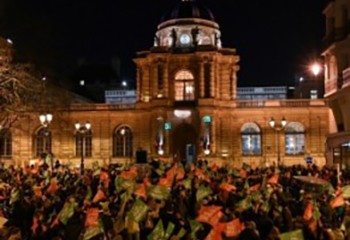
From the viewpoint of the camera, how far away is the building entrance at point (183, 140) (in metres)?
64.4

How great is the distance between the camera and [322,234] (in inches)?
284

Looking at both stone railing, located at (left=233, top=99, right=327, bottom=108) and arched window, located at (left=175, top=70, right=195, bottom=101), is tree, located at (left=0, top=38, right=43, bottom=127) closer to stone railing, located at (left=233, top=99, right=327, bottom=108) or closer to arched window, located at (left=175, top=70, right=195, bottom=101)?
arched window, located at (left=175, top=70, right=195, bottom=101)

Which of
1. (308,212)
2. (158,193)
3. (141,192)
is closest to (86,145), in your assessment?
(141,192)

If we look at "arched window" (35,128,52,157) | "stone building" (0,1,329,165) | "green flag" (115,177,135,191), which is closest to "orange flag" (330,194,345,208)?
"green flag" (115,177,135,191)

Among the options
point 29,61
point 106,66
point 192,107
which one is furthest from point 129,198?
point 106,66

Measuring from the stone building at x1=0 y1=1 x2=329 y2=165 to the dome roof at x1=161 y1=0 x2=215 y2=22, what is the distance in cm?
364

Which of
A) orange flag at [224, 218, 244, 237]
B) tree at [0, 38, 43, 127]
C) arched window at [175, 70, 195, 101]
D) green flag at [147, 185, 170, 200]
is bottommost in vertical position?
orange flag at [224, 218, 244, 237]

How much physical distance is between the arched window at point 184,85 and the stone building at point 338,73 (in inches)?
942

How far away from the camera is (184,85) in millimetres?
65562

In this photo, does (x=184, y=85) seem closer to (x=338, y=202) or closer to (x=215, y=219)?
(x=338, y=202)

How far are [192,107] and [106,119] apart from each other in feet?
27.9

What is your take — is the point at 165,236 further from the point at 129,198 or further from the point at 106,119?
the point at 106,119

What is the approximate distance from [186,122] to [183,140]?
2.62m

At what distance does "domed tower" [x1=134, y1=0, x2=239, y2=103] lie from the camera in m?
64.5
